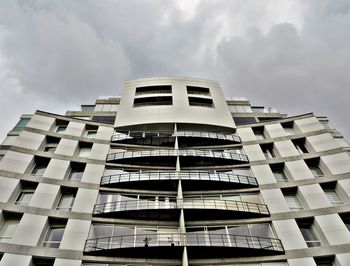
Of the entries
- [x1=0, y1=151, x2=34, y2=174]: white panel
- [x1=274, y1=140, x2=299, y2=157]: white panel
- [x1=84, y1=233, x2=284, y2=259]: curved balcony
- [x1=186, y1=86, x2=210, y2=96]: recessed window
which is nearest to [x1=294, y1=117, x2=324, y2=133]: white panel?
[x1=274, y1=140, x2=299, y2=157]: white panel

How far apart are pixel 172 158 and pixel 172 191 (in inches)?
134

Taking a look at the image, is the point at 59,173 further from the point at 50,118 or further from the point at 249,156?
the point at 249,156

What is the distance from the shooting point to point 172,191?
22094 millimetres

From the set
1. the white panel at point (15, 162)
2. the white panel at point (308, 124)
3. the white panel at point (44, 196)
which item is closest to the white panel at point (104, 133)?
the white panel at point (15, 162)

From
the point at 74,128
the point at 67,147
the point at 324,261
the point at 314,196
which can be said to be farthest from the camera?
the point at 74,128

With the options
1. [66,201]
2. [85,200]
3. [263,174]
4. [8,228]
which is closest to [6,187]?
[8,228]

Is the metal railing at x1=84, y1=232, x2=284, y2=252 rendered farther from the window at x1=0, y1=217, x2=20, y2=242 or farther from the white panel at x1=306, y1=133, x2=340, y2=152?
the white panel at x1=306, y1=133, x2=340, y2=152

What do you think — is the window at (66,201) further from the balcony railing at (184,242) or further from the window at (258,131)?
the window at (258,131)

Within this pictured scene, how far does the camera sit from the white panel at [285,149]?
24.7 m

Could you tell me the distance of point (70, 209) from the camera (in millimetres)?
19781

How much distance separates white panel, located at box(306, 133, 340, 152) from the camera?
24172mm

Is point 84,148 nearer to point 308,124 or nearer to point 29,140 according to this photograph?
point 29,140

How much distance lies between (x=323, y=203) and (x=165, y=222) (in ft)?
40.7

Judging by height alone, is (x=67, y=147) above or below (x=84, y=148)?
below
